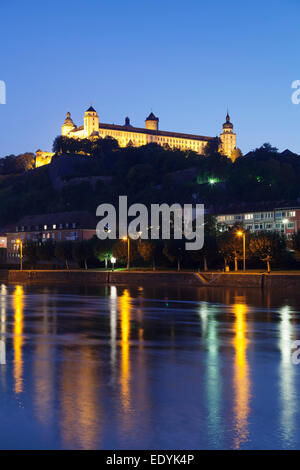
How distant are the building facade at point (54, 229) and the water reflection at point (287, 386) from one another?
311ft

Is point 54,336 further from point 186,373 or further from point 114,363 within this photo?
point 186,373

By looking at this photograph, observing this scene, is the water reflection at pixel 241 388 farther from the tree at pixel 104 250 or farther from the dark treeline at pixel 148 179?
the dark treeline at pixel 148 179

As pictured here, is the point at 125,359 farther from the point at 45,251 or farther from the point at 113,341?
the point at 45,251

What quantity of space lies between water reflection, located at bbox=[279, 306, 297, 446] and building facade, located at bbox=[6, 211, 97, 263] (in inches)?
3728

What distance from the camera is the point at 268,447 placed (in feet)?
34.2

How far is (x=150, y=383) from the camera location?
15.3m

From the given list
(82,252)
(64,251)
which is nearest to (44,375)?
(82,252)

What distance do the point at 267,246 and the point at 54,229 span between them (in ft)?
222

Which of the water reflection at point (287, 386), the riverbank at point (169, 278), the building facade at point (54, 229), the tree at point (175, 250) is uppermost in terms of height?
the building facade at point (54, 229)

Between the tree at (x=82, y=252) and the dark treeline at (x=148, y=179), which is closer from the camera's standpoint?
the tree at (x=82, y=252)

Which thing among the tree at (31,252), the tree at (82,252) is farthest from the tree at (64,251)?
the tree at (31,252)

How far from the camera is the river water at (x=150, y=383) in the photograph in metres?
11.0

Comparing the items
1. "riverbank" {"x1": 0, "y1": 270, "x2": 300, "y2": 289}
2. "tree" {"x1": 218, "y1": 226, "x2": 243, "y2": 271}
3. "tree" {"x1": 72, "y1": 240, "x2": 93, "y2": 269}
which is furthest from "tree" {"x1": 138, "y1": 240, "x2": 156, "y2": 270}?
"tree" {"x1": 72, "y1": 240, "x2": 93, "y2": 269}
